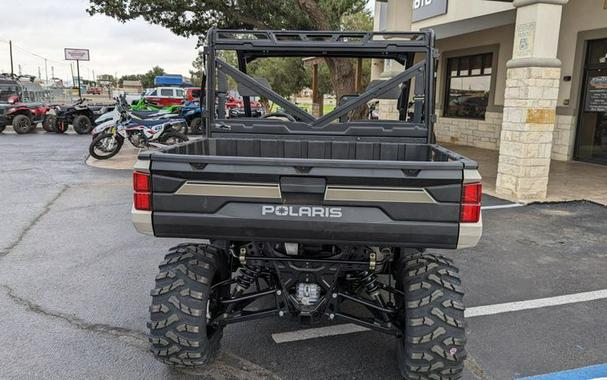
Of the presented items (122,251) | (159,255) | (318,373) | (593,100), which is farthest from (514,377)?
(593,100)

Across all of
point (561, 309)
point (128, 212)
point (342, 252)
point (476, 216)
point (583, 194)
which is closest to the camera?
point (476, 216)

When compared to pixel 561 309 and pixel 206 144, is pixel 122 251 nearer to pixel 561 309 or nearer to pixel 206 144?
pixel 206 144

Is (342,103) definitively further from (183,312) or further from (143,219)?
(183,312)

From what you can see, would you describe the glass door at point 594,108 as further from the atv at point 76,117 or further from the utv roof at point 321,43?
the atv at point 76,117

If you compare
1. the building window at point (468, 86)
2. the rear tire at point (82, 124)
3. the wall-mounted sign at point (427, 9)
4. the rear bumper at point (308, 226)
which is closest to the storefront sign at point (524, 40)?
the wall-mounted sign at point (427, 9)

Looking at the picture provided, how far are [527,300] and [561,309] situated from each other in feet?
0.85

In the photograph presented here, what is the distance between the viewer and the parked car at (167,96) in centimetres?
2580

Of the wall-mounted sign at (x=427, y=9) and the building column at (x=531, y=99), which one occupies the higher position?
the wall-mounted sign at (x=427, y=9)

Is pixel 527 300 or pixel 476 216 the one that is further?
pixel 527 300

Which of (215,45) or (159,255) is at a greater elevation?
(215,45)

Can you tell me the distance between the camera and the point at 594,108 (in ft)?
34.9

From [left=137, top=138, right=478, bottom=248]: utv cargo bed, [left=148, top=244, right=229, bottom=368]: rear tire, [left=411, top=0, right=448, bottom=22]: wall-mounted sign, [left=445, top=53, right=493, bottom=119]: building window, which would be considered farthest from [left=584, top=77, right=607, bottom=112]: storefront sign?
[left=148, top=244, right=229, bottom=368]: rear tire

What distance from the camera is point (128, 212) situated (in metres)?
6.94

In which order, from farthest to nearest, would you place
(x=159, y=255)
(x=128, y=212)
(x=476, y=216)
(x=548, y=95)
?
(x=548, y=95) < (x=128, y=212) < (x=159, y=255) < (x=476, y=216)
